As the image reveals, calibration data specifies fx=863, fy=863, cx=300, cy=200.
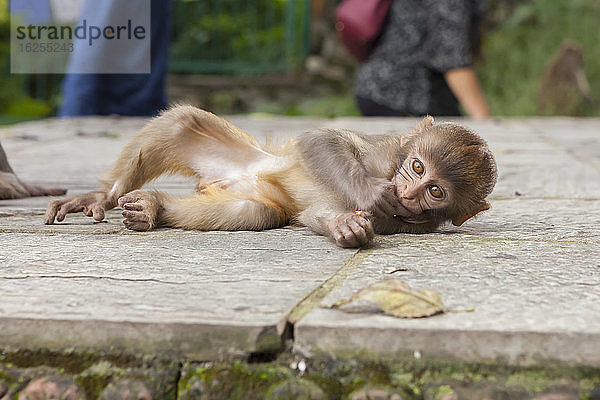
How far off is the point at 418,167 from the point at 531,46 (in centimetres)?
1381

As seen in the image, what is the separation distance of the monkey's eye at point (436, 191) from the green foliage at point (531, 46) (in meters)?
12.0

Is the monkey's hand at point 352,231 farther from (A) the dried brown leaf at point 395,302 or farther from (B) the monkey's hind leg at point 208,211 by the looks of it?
(A) the dried brown leaf at point 395,302

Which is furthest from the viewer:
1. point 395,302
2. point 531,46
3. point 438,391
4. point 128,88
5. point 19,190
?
point 531,46

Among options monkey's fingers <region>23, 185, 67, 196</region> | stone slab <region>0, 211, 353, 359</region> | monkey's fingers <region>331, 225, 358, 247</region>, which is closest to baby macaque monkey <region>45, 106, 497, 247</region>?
monkey's fingers <region>331, 225, 358, 247</region>

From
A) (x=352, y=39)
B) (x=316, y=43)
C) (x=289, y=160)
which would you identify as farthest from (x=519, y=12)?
(x=289, y=160)

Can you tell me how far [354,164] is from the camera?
120 inches

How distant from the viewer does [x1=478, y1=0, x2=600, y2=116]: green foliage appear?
49.7 ft

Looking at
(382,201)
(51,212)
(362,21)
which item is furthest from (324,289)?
(362,21)

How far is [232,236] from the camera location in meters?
3.01

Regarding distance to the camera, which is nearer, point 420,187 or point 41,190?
point 420,187

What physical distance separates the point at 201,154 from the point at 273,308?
170 cm

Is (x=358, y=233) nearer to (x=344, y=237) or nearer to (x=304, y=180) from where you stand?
(x=344, y=237)

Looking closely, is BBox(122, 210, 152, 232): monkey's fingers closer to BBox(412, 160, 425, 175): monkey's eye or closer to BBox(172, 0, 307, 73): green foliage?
BBox(412, 160, 425, 175): monkey's eye

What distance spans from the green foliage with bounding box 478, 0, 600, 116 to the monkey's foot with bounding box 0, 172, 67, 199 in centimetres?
1162
